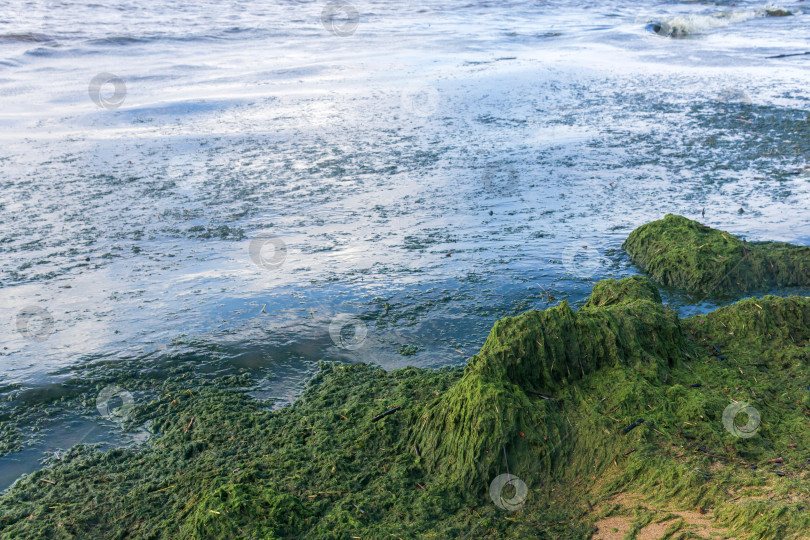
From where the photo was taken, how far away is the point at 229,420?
4.69 m

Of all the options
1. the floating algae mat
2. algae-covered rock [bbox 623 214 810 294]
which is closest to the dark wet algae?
the floating algae mat

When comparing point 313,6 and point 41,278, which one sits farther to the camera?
point 313,6

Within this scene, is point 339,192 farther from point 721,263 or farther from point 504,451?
point 504,451

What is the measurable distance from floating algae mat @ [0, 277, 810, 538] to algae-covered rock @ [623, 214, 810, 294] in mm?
1484

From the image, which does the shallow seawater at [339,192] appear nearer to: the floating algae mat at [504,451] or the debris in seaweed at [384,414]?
the floating algae mat at [504,451]

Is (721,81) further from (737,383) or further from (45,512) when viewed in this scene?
(45,512)

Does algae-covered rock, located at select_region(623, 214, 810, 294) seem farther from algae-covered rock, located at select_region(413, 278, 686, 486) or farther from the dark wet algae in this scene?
algae-covered rock, located at select_region(413, 278, 686, 486)

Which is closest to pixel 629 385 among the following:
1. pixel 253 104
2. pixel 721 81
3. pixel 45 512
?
pixel 45 512

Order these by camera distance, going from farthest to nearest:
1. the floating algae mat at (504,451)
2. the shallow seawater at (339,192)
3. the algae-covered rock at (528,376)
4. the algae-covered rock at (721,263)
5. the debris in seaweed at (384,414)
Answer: the algae-covered rock at (721,263) → the shallow seawater at (339,192) → the debris in seaweed at (384,414) → the algae-covered rock at (528,376) → the floating algae mat at (504,451)

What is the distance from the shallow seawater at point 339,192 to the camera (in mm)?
5980

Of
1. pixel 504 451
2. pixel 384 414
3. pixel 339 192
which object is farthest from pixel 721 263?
pixel 339 192

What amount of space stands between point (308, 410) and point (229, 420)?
575mm

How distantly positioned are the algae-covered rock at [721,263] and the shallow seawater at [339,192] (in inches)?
9.2

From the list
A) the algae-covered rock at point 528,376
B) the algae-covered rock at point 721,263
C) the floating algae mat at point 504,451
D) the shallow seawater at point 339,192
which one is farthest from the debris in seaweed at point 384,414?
the algae-covered rock at point 721,263
